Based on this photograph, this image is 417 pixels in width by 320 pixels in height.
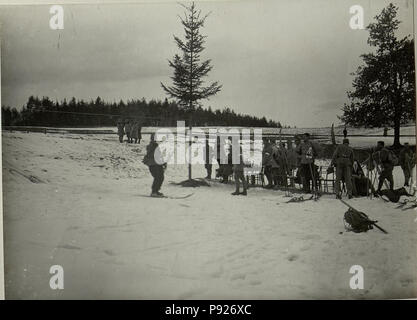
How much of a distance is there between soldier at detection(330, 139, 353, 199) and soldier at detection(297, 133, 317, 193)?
20cm

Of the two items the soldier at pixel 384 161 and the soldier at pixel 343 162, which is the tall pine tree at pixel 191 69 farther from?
the soldier at pixel 384 161

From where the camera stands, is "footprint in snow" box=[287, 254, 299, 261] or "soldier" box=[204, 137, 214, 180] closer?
"footprint in snow" box=[287, 254, 299, 261]

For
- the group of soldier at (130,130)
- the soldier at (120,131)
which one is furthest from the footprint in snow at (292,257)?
the soldier at (120,131)

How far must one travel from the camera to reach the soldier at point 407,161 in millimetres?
4082

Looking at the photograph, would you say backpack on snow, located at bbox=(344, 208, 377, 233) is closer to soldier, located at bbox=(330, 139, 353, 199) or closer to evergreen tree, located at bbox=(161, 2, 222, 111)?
soldier, located at bbox=(330, 139, 353, 199)

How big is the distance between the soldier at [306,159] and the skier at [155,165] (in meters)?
1.30

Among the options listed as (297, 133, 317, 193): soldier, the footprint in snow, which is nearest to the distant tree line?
(297, 133, 317, 193): soldier

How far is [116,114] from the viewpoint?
4133mm

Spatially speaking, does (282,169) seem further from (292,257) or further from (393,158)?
(393,158)

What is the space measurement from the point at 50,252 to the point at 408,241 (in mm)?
3284

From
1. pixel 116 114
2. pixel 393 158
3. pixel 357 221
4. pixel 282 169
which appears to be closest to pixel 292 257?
pixel 357 221

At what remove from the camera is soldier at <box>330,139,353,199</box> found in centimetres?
414
